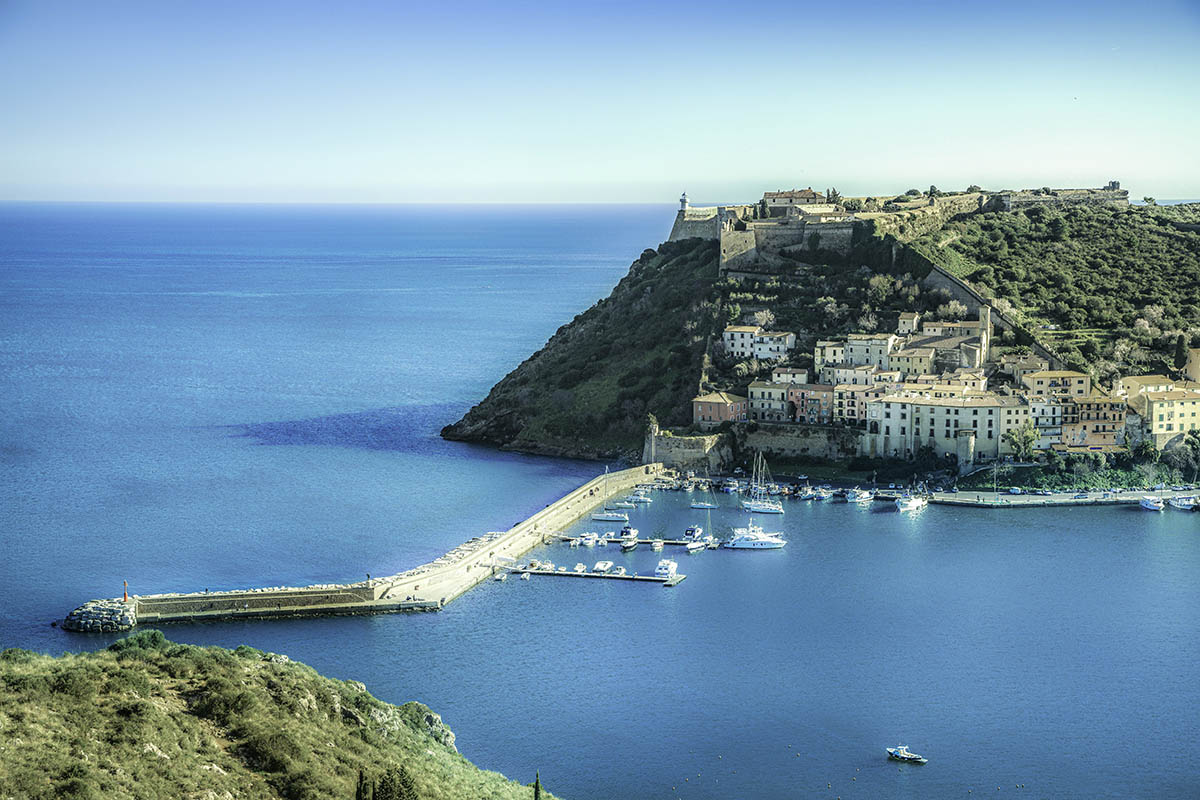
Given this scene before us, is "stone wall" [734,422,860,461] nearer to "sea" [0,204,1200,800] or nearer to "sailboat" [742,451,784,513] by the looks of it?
"sailboat" [742,451,784,513]

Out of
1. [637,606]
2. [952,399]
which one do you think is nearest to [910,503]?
[952,399]

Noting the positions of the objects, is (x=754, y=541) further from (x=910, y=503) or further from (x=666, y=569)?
(x=910, y=503)

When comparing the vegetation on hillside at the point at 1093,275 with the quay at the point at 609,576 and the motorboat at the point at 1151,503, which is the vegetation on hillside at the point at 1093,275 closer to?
the motorboat at the point at 1151,503

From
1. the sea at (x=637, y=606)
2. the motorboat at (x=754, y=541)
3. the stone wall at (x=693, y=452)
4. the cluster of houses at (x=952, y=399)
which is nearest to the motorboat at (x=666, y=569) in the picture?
the sea at (x=637, y=606)

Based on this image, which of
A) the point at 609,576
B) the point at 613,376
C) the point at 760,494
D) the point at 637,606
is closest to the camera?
the point at 637,606

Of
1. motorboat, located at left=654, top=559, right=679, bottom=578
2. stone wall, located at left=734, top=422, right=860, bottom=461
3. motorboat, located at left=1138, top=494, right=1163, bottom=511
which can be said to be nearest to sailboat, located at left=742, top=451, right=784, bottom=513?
stone wall, located at left=734, top=422, right=860, bottom=461

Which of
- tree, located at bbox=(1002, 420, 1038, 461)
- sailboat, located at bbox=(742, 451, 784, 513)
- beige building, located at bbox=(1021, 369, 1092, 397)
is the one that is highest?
beige building, located at bbox=(1021, 369, 1092, 397)
